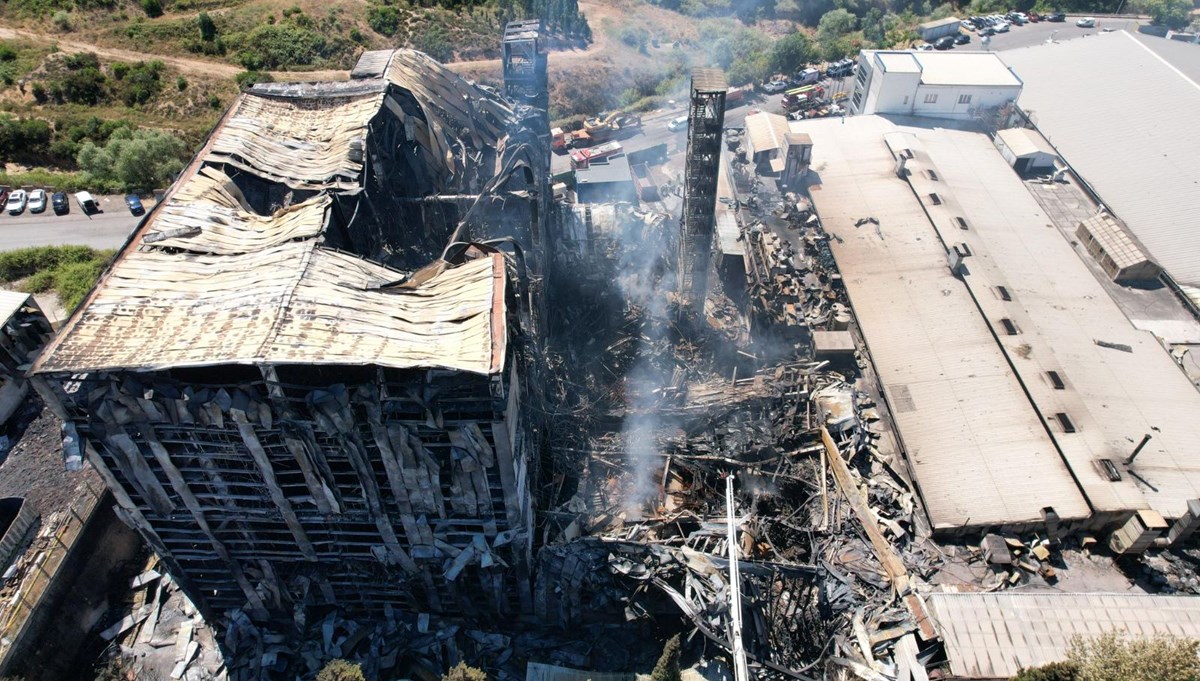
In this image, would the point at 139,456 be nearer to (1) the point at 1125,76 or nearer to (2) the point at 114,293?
(2) the point at 114,293

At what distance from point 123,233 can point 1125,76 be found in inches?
2567

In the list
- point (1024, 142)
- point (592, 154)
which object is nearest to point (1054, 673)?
point (1024, 142)

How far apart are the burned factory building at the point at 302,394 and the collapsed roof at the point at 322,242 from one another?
0.07 metres

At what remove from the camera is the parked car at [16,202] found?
3688 cm

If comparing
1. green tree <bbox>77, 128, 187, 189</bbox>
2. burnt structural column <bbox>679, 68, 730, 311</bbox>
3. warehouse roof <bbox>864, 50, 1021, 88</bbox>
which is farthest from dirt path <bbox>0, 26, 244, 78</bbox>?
warehouse roof <bbox>864, 50, 1021, 88</bbox>

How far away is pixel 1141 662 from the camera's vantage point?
16.2 metres

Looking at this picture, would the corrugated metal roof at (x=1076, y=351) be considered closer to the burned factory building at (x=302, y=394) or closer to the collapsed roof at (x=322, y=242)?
the burned factory building at (x=302, y=394)

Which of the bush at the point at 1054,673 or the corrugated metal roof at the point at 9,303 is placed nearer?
the bush at the point at 1054,673

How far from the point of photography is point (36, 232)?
3572 centimetres

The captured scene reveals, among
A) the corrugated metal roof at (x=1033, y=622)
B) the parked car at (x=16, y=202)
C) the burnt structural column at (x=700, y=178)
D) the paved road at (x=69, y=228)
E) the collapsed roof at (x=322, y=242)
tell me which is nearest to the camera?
the collapsed roof at (x=322, y=242)

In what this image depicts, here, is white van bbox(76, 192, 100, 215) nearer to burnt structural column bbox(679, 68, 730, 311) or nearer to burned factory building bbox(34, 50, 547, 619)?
burned factory building bbox(34, 50, 547, 619)

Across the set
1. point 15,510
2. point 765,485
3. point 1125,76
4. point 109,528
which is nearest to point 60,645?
point 109,528

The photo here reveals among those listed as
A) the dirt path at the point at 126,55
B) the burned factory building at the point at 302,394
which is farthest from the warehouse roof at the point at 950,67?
the dirt path at the point at 126,55

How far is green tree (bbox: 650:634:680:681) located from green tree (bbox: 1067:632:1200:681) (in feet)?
32.7
